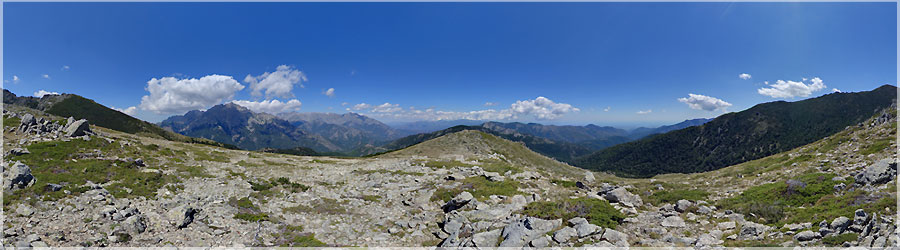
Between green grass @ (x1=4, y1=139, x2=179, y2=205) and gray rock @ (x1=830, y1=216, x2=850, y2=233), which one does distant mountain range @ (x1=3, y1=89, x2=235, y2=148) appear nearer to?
green grass @ (x1=4, y1=139, x2=179, y2=205)

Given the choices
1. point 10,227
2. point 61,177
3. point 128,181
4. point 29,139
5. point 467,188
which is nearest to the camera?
point 10,227

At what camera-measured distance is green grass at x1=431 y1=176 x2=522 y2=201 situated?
25172mm

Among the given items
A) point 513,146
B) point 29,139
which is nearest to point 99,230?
point 29,139

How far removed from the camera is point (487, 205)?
2244 centimetres

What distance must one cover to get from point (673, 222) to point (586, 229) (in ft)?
20.1

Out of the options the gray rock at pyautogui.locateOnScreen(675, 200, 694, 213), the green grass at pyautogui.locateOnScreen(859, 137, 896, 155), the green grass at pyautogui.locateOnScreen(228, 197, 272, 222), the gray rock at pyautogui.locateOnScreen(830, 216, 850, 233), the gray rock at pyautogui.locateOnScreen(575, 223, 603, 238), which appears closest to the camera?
the gray rock at pyautogui.locateOnScreen(830, 216, 850, 233)

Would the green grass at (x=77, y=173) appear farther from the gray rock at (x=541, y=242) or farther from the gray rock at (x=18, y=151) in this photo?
the gray rock at (x=541, y=242)

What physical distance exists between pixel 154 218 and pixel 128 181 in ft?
34.0

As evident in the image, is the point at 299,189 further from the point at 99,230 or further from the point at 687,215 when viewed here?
the point at 687,215

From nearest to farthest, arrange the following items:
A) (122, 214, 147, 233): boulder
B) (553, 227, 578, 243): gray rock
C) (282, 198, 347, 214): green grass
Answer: (553, 227, 578, 243): gray rock, (122, 214, 147, 233): boulder, (282, 198, 347, 214): green grass

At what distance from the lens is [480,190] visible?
86.3ft

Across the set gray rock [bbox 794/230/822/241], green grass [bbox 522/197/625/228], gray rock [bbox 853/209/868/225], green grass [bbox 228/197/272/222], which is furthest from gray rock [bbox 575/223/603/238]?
green grass [bbox 228/197/272/222]

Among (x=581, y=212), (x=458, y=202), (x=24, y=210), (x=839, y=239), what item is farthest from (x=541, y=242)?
(x=24, y=210)

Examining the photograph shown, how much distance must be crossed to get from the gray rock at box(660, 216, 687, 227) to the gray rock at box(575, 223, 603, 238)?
15.8 feet
